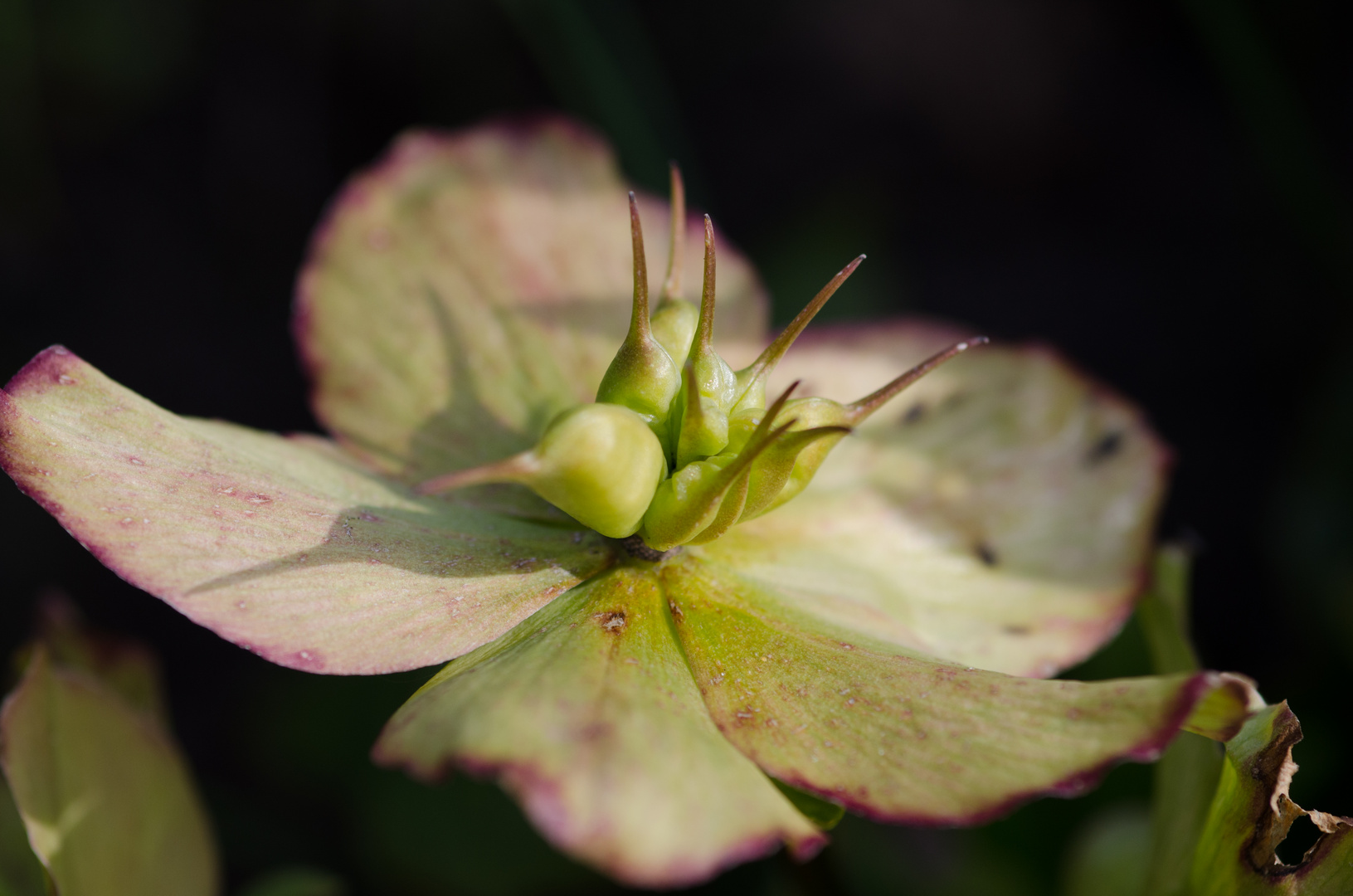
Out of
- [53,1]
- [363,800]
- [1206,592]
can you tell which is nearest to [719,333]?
[363,800]

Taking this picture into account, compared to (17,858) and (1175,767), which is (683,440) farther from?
(17,858)

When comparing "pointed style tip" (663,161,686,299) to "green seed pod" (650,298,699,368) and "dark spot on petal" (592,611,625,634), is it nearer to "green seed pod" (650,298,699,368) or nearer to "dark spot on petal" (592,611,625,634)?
"green seed pod" (650,298,699,368)

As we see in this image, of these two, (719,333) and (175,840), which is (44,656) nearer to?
(175,840)

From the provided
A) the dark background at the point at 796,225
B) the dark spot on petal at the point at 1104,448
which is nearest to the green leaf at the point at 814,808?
the dark spot on petal at the point at 1104,448

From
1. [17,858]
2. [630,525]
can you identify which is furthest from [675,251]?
[17,858]

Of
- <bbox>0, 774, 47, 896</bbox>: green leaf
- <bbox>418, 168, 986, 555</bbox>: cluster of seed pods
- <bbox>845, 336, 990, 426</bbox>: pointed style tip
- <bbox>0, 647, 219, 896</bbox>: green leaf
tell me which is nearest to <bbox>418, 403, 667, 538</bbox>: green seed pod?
<bbox>418, 168, 986, 555</bbox>: cluster of seed pods

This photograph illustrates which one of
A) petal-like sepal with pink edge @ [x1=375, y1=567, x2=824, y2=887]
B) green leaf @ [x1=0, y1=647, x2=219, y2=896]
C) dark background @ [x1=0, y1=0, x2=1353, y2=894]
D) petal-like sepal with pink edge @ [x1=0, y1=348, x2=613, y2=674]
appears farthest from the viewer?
dark background @ [x1=0, y1=0, x2=1353, y2=894]
